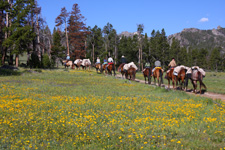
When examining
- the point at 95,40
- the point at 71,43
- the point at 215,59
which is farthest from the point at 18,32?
the point at 215,59

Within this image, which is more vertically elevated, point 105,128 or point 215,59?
point 215,59

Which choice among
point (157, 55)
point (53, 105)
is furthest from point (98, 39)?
point (53, 105)

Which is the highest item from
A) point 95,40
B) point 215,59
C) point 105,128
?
point 95,40

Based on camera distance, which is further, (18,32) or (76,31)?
(76,31)

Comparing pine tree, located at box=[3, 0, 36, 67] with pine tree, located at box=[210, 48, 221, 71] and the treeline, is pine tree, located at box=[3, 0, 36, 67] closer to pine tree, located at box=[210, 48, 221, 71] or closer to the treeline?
the treeline

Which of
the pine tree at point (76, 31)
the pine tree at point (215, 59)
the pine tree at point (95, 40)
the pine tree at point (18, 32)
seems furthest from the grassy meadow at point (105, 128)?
the pine tree at point (215, 59)

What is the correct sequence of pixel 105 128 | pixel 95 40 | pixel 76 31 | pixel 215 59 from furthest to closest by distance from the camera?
pixel 215 59 < pixel 95 40 < pixel 76 31 < pixel 105 128

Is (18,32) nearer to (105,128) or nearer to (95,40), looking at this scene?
(105,128)

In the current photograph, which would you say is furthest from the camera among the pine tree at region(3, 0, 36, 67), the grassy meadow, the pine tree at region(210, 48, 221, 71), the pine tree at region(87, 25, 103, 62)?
the pine tree at region(210, 48, 221, 71)

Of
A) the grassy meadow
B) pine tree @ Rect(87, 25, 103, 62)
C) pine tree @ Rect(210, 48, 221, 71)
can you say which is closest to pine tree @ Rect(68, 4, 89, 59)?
pine tree @ Rect(87, 25, 103, 62)

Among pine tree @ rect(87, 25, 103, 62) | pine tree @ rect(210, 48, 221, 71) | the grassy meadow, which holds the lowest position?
the grassy meadow

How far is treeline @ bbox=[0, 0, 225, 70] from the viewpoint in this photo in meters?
34.9

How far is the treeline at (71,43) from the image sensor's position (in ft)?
115

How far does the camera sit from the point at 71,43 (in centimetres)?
6247
